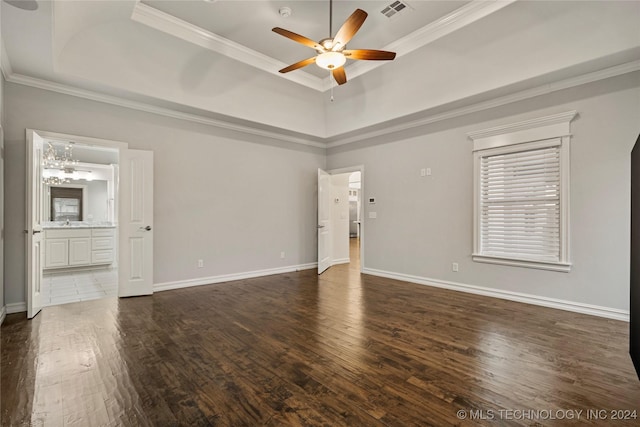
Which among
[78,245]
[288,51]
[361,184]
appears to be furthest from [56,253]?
[361,184]

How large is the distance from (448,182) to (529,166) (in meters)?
1.14

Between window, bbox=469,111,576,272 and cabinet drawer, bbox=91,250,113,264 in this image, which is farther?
cabinet drawer, bbox=91,250,113,264

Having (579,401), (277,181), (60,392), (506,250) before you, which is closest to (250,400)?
(60,392)

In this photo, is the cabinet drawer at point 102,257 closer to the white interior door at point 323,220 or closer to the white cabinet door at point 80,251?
the white cabinet door at point 80,251

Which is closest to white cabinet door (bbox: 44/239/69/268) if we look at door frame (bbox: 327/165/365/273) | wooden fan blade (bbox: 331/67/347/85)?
door frame (bbox: 327/165/365/273)

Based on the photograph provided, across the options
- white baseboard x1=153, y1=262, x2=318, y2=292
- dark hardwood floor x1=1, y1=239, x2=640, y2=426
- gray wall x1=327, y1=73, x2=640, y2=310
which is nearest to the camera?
dark hardwood floor x1=1, y1=239, x2=640, y2=426

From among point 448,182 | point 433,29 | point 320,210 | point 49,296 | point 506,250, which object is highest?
point 433,29

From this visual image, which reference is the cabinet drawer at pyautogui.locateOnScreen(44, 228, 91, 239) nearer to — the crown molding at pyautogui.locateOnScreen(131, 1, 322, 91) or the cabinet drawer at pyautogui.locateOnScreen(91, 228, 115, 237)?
the cabinet drawer at pyautogui.locateOnScreen(91, 228, 115, 237)

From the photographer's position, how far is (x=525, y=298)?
Answer: 4133 millimetres

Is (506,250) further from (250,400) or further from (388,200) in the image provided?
(250,400)

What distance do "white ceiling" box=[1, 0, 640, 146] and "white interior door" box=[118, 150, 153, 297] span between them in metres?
0.95

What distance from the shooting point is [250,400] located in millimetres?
1970

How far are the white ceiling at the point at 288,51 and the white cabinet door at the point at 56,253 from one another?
151 inches

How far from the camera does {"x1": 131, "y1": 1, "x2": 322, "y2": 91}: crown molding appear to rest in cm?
380
